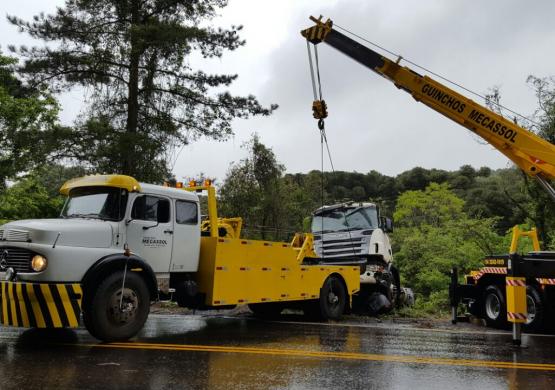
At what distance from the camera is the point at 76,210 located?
9070mm

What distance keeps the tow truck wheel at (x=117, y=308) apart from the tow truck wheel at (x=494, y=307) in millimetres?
8160

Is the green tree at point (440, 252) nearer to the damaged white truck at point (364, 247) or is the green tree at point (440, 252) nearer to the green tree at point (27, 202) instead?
the damaged white truck at point (364, 247)

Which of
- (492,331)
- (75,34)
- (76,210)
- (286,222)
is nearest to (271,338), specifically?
(76,210)

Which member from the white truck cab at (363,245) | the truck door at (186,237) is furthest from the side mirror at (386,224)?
the truck door at (186,237)

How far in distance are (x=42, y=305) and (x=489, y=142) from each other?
406 inches

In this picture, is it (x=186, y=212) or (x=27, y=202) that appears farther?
(x=27, y=202)

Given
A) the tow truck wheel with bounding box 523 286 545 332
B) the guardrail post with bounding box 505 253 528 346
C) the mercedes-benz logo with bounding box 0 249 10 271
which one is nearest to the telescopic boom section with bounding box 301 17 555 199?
the tow truck wheel with bounding box 523 286 545 332

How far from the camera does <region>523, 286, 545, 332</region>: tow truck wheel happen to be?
36.9 feet

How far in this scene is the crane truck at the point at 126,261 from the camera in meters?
7.58

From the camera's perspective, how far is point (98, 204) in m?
8.89

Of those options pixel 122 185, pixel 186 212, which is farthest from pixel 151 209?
pixel 186 212

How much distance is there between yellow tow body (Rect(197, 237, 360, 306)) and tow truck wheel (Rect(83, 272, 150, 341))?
1.60m

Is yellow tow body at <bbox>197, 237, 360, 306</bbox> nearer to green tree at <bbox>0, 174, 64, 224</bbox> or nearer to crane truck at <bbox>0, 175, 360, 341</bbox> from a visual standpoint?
crane truck at <bbox>0, 175, 360, 341</bbox>

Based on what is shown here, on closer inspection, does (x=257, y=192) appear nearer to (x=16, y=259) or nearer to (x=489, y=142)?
(x=489, y=142)
